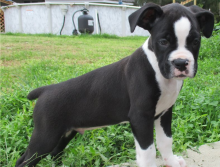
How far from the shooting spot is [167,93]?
218 cm

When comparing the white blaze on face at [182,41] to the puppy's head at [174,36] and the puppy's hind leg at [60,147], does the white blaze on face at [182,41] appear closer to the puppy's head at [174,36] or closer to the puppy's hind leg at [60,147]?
the puppy's head at [174,36]

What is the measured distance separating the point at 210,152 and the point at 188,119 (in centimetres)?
56

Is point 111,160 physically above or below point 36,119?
below

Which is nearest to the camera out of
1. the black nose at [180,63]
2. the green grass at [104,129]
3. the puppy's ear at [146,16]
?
the black nose at [180,63]

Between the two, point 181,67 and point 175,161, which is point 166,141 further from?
point 181,67

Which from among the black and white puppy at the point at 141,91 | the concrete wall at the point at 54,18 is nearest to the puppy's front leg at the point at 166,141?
the black and white puppy at the point at 141,91

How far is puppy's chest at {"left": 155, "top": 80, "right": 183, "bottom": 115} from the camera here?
7.03 ft

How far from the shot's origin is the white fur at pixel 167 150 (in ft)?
8.02

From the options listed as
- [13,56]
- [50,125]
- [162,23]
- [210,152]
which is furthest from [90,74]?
[13,56]

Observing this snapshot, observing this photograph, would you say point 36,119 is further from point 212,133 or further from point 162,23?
point 212,133

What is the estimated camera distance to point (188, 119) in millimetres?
Result: 3176

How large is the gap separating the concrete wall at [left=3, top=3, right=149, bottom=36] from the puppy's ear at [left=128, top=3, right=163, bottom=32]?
1515 centimetres

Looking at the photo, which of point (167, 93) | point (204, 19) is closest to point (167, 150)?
point (167, 93)

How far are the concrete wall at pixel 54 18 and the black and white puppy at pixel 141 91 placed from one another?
14.9m
